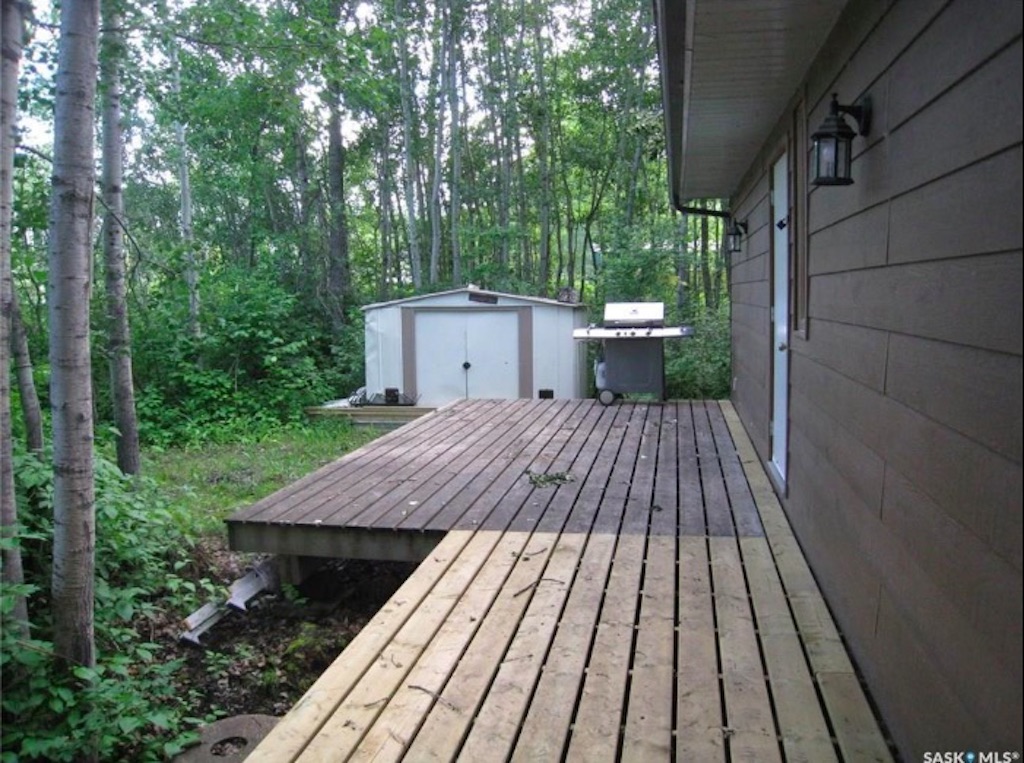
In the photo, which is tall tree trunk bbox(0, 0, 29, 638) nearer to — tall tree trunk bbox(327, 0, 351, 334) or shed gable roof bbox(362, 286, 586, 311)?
shed gable roof bbox(362, 286, 586, 311)

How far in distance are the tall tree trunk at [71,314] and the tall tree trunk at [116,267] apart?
2.26 meters

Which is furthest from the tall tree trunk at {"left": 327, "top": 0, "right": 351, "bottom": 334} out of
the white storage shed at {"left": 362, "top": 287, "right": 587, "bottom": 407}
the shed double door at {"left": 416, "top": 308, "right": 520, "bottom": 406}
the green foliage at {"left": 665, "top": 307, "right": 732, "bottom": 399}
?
the green foliage at {"left": 665, "top": 307, "right": 732, "bottom": 399}

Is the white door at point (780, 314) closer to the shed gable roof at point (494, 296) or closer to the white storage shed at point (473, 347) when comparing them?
the shed gable roof at point (494, 296)

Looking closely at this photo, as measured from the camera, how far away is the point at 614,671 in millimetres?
2100

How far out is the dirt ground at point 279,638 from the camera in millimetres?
3074

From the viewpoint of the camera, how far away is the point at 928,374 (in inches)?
60.2

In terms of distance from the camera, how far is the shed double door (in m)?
9.51

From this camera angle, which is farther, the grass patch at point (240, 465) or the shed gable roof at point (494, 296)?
the shed gable roof at point (494, 296)

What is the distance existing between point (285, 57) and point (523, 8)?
10025 mm

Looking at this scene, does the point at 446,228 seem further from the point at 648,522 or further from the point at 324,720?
the point at 324,720

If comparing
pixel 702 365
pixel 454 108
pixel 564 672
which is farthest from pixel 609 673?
pixel 454 108

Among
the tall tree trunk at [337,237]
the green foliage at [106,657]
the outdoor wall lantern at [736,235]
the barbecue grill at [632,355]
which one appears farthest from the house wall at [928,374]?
the tall tree trunk at [337,237]

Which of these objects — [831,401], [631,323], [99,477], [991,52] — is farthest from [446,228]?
[991,52]

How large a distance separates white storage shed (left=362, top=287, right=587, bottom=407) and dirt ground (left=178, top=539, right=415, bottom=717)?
519 centimetres
